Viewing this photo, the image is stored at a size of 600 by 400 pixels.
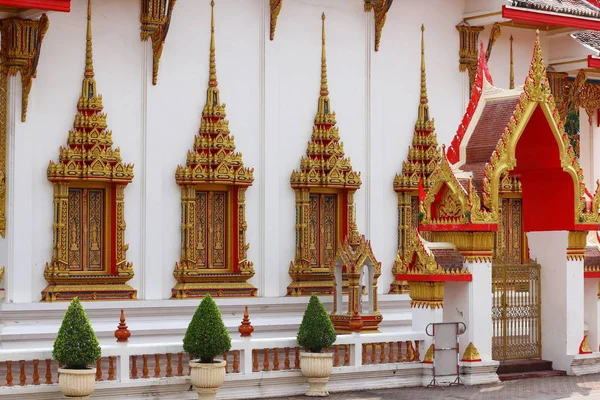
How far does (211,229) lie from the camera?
21.5 meters

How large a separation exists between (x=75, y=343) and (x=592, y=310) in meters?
8.84

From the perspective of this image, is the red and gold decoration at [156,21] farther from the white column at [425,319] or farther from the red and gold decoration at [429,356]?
the red and gold decoration at [429,356]

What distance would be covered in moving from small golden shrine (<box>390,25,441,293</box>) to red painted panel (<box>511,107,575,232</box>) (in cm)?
344

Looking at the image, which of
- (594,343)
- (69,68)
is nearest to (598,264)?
(594,343)

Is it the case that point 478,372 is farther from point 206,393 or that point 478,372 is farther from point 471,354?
point 206,393

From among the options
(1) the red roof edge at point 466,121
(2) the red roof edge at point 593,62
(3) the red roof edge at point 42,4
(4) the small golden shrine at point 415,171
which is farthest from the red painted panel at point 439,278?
(2) the red roof edge at point 593,62

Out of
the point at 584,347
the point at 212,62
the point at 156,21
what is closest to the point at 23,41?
the point at 156,21

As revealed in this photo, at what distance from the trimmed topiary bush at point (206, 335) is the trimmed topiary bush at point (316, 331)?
A: 4.63 ft

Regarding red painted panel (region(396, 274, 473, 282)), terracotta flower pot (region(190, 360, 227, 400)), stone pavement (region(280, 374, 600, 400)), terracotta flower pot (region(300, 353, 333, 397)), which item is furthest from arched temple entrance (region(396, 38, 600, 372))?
terracotta flower pot (region(190, 360, 227, 400))

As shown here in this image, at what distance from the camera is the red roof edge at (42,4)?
1778 cm

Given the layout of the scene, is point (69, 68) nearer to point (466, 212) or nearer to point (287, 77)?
point (287, 77)

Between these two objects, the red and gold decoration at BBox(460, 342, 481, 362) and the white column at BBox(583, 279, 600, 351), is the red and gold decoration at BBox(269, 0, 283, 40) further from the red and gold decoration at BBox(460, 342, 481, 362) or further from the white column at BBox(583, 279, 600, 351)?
the red and gold decoration at BBox(460, 342, 481, 362)

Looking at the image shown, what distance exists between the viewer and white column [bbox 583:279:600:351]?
20.6 metres

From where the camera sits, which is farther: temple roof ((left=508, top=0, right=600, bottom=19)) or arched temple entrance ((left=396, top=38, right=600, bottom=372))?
temple roof ((left=508, top=0, right=600, bottom=19))
